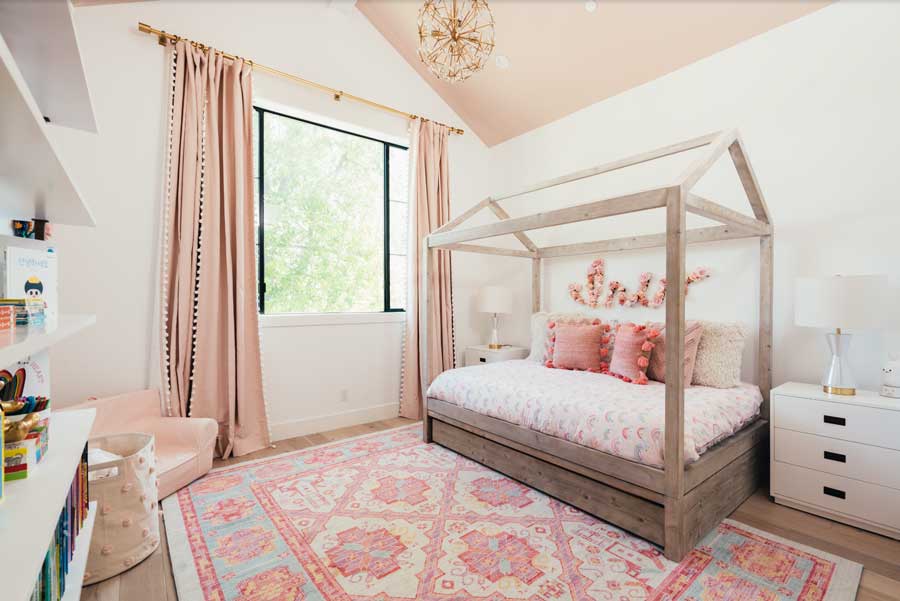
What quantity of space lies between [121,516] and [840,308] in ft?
10.8

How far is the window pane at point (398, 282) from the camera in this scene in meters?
3.96

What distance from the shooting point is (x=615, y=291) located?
342 centimetres

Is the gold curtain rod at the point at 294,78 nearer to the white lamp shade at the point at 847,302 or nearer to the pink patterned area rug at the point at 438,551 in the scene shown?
the pink patterned area rug at the point at 438,551

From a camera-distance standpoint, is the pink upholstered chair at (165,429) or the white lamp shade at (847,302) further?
the pink upholstered chair at (165,429)

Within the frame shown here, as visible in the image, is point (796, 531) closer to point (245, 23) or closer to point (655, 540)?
point (655, 540)

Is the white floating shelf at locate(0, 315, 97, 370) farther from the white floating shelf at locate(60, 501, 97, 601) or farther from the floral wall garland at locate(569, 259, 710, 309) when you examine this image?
the floral wall garland at locate(569, 259, 710, 309)

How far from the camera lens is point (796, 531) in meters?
1.95

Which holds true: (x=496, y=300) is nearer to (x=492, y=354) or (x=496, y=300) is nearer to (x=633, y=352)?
(x=492, y=354)

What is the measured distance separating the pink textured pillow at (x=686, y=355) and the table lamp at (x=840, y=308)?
0.50 metres

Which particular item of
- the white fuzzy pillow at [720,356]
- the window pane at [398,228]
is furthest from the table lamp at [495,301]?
the white fuzzy pillow at [720,356]

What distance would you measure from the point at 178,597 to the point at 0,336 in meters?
1.20

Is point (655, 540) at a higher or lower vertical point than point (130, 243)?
lower

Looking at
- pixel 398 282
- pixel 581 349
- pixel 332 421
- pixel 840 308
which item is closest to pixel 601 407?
pixel 581 349

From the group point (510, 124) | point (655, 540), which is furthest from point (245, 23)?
point (655, 540)
